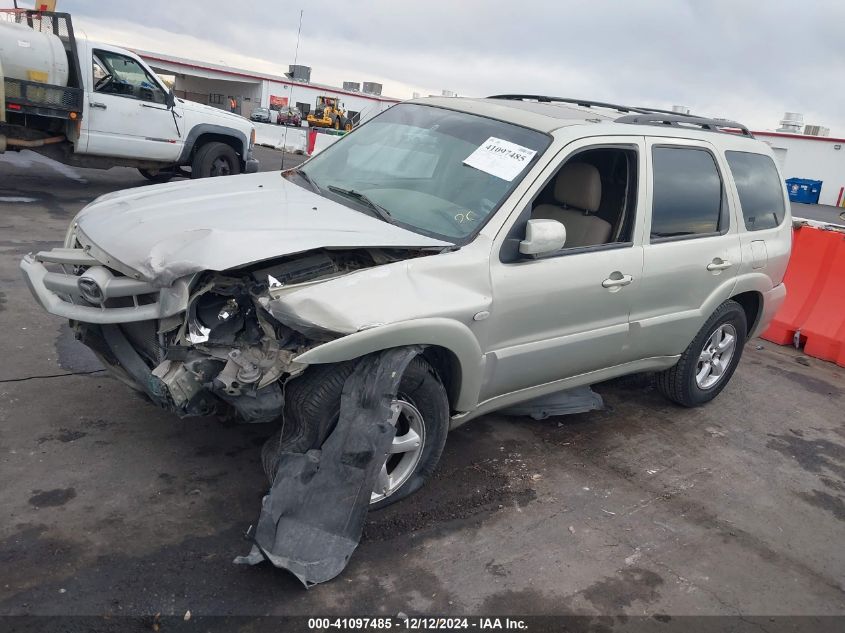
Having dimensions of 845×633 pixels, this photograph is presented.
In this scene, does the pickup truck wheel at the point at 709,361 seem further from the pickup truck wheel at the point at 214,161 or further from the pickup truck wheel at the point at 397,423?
the pickup truck wheel at the point at 214,161

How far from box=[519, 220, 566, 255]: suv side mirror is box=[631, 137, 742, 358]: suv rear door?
0.93 meters

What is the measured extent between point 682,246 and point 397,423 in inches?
90.8

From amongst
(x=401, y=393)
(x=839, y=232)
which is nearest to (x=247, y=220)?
(x=401, y=393)

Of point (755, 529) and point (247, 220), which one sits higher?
point (247, 220)

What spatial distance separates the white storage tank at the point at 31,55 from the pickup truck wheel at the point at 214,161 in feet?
7.46

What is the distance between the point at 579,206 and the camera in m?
4.53

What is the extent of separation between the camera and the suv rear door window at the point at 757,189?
5.18 m

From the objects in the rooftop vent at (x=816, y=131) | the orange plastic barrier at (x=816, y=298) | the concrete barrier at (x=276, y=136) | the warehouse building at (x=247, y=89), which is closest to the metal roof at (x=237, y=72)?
the warehouse building at (x=247, y=89)

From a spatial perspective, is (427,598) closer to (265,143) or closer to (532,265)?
(532,265)

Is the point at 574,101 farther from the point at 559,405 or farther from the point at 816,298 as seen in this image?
the point at 816,298

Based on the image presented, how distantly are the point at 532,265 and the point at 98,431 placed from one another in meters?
2.50

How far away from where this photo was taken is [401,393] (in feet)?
11.1

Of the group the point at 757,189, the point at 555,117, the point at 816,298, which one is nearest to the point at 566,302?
the point at 555,117

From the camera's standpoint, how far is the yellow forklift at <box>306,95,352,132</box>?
134 feet
